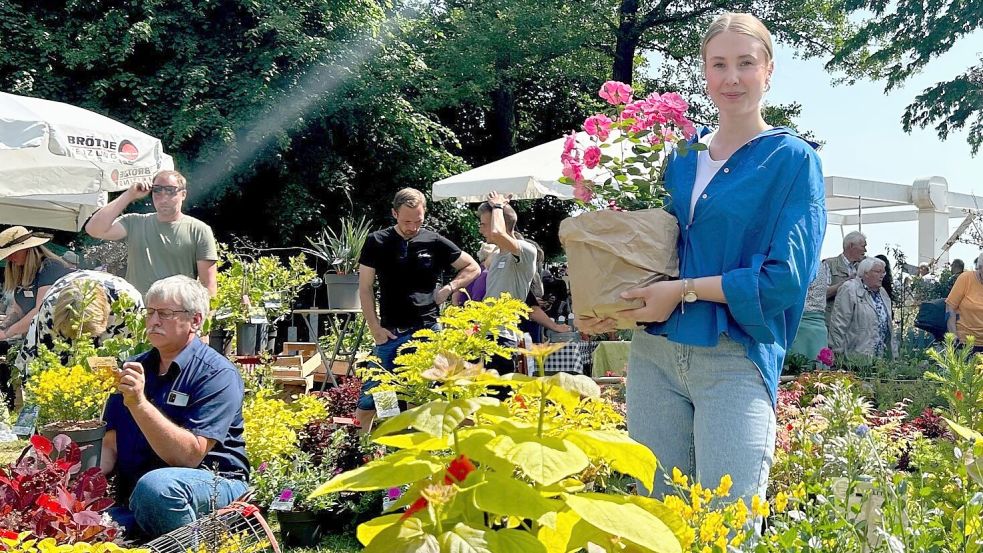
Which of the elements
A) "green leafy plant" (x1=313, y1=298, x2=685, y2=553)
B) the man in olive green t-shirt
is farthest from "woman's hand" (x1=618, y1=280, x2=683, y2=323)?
the man in olive green t-shirt

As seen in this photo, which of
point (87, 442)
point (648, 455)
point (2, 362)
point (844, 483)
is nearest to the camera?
point (648, 455)

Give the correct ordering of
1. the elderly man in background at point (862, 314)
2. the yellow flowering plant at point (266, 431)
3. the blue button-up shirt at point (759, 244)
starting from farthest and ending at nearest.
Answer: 1. the elderly man in background at point (862, 314)
2. the yellow flowering plant at point (266, 431)
3. the blue button-up shirt at point (759, 244)

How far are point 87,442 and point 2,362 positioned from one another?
17.8 feet

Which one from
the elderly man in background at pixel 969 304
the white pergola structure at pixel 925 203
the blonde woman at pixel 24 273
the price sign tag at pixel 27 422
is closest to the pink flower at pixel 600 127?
the price sign tag at pixel 27 422

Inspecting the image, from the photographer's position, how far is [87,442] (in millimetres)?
2684

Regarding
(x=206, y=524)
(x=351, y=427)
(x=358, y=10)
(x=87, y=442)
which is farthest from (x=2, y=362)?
(x=358, y=10)

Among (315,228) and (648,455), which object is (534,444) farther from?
(315,228)

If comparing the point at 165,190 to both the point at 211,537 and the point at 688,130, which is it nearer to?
the point at 211,537

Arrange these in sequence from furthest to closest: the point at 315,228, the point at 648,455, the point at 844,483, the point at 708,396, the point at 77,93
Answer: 1. the point at 315,228
2. the point at 77,93
3. the point at 708,396
4. the point at 844,483
5. the point at 648,455

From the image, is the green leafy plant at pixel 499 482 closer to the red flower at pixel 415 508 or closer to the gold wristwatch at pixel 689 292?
the red flower at pixel 415 508

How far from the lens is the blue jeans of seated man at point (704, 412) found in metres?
1.60

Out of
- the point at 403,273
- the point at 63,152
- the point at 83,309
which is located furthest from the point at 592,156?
the point at 63,152

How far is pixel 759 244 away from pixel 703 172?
21 cm

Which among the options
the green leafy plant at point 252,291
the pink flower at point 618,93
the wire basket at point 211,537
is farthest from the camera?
the green leafy plant at point 252,291
